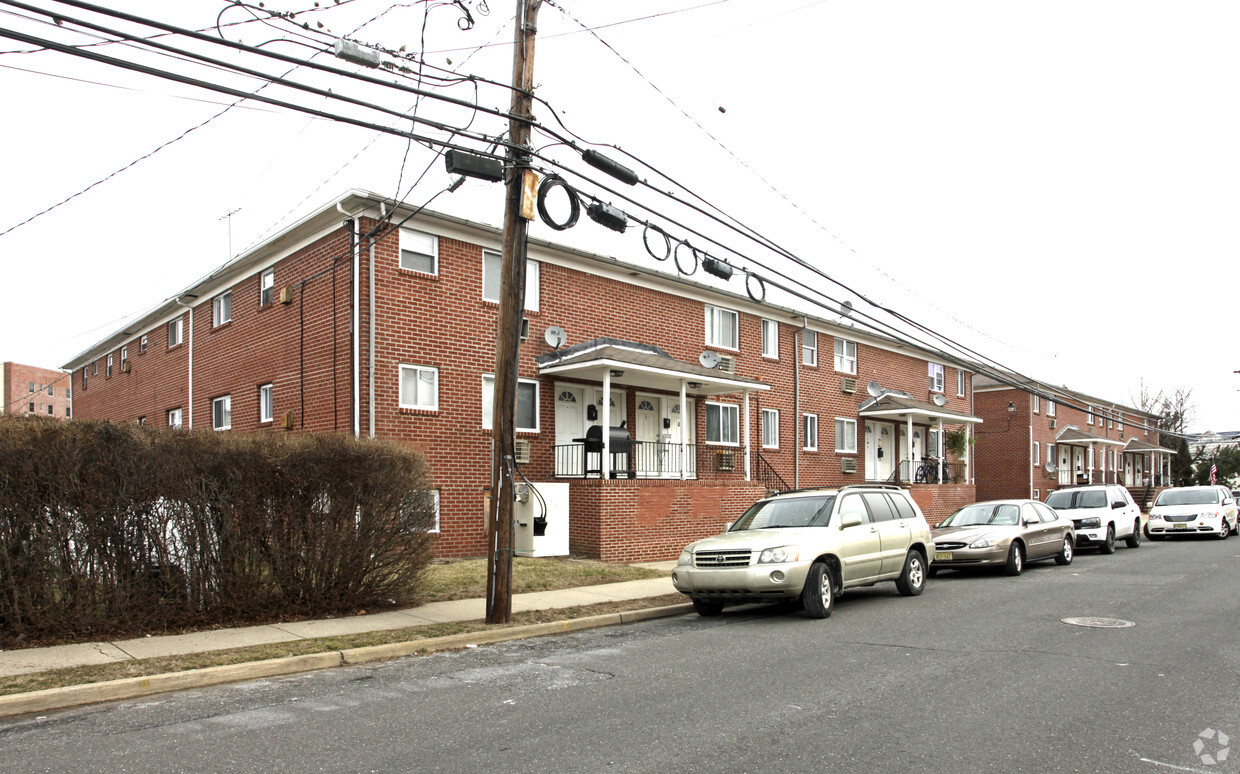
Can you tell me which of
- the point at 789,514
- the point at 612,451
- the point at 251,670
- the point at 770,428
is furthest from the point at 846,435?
the point at 251,670

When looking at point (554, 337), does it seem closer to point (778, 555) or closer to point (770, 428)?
point (770, 428)

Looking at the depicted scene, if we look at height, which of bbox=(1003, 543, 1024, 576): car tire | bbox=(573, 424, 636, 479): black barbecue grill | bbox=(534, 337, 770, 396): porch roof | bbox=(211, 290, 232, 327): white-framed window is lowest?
bbox=(1003, 543, 1024, 576): car tire

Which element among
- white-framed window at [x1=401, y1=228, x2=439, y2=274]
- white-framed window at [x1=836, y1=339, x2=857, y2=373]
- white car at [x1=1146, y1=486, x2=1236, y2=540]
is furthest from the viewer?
white-framed window at [x1=836, y1=339, x2=857, y2=373]

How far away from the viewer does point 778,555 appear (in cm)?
1088

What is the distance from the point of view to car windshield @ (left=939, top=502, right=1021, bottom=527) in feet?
55.9

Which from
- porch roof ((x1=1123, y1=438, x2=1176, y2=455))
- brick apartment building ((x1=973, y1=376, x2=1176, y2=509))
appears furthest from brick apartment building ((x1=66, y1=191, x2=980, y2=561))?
porch roof ((x1=1123, y1=438, x2=1176, y2=455))

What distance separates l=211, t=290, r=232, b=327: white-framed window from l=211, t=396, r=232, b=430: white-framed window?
193cm

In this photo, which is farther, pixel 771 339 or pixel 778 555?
pixel 771 339

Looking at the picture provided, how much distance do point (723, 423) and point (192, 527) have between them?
56.0 ft

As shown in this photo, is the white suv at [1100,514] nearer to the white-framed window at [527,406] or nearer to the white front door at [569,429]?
the white front door at [569,429]

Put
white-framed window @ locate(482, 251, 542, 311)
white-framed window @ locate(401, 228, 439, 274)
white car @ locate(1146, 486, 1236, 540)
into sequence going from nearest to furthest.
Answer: white-framed window @ locate(401, 228, 439, 274), white-framed window @ locate(482, 251, 542, 311), white car @ locate(1146, 486, 1236, 540)

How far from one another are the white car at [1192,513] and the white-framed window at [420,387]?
70.5ft

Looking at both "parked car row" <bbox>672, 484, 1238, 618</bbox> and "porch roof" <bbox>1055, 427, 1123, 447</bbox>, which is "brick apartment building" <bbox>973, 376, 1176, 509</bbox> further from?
"parked car row" <bbox>672, 484, 1238, 618</bbox>

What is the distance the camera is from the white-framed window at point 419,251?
58.1 feet
